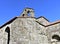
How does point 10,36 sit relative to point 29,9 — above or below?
below

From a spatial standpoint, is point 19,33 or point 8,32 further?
point 8,32

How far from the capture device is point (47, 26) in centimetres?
1652

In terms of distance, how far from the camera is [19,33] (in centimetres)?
1605

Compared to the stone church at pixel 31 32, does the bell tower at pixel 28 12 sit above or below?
above

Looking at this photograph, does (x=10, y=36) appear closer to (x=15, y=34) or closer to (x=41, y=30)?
(x=15, y=34)

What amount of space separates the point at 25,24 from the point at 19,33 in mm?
960

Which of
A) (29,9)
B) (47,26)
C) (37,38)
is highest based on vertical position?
(29,9)

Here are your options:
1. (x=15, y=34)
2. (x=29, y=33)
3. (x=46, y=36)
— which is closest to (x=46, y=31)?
(x=46, y=36)

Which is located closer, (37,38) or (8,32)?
(37,38)

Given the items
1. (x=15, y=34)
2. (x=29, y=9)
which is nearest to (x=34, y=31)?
(x=15, y=34)

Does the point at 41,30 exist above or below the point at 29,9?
below

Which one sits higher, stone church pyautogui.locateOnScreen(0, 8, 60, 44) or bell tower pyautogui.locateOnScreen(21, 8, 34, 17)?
bell tower pyautogui.locateOnScreen(21, 8, 34, 17)

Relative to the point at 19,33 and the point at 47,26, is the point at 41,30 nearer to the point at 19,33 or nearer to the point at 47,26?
the point at 47,26

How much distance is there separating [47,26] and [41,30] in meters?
0.64
